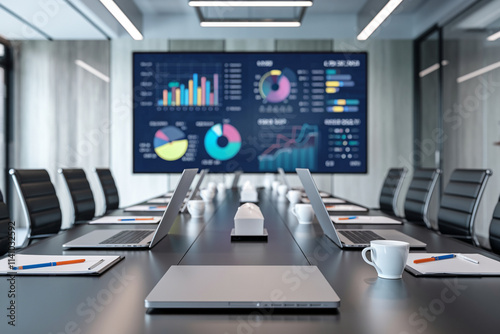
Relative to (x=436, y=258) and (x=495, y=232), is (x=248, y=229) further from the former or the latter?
(x=495, y=232)

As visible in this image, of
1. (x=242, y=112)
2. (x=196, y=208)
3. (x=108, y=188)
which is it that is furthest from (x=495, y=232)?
(x=242, y=112)

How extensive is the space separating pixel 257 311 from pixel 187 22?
5958mm

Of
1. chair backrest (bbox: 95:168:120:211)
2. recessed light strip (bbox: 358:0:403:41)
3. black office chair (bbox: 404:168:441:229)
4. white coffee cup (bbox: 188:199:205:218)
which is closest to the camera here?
white coffee cup (bbox: 188:199:205:218)

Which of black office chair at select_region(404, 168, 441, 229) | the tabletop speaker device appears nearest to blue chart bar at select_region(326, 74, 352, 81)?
black office chair at select_region(404, 168, 441, 229)

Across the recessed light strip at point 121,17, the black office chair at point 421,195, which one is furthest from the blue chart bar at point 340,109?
the recessed light strip at point 121,17

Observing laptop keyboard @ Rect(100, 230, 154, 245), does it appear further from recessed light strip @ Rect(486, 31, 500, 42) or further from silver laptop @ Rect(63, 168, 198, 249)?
recessed light strip @ Rect(486, 31, 500, 42)

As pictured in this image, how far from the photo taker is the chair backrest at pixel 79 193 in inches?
131

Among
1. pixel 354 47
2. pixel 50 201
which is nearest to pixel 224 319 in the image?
pixel 50 201

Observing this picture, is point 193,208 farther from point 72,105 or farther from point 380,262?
point 72,105

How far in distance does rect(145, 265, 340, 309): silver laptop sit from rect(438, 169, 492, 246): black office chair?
1997 mm

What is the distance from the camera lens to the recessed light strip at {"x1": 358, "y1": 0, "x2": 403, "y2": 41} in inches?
145

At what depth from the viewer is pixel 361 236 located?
1698mm

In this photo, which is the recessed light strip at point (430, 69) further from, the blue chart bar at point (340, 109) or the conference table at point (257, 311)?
the conference table at point (257, 311)

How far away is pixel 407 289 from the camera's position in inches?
39.6
